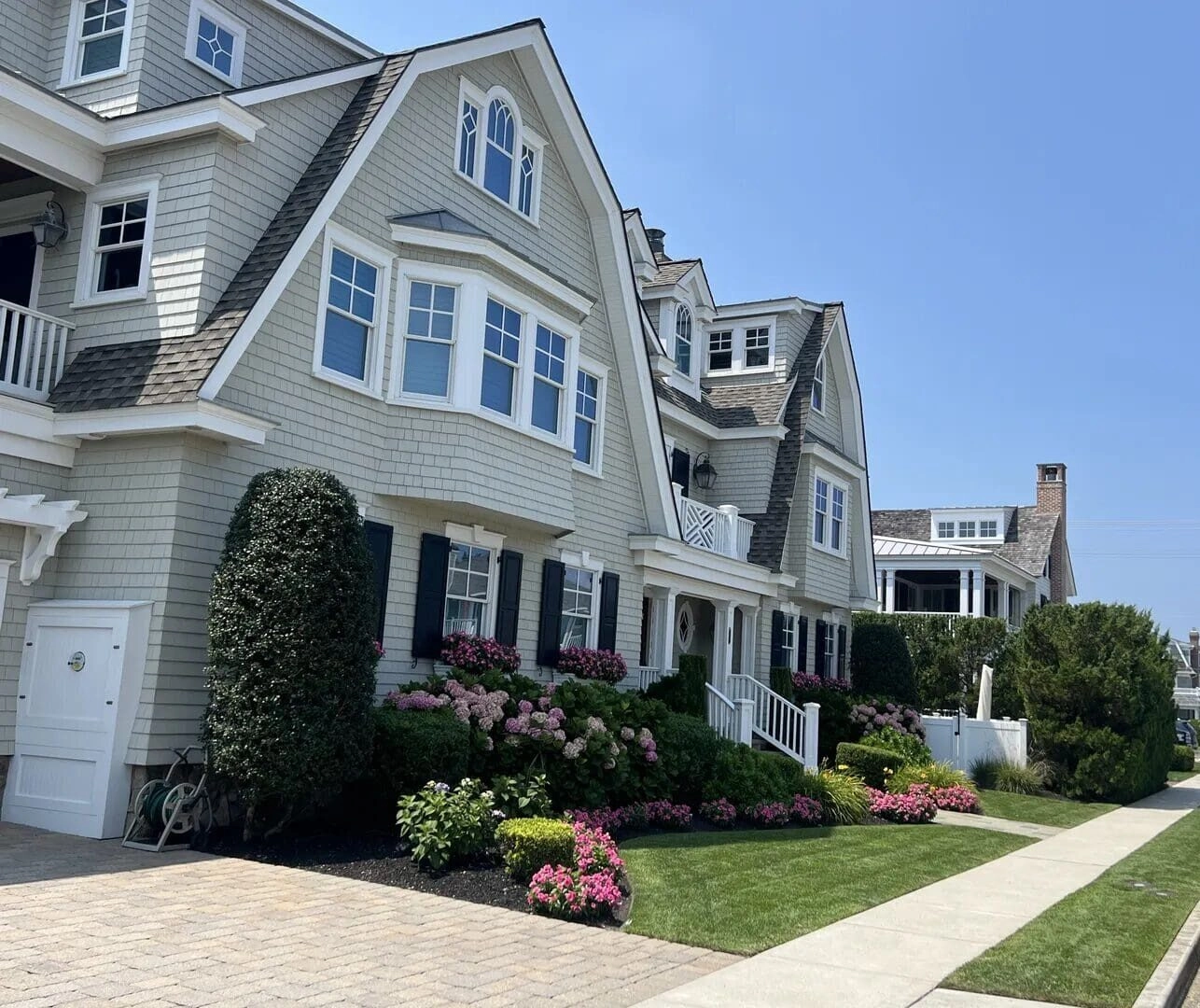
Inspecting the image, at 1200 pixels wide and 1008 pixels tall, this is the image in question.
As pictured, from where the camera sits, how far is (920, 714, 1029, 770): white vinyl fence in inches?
972

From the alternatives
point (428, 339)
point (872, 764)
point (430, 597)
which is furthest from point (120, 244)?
point (872, 764)

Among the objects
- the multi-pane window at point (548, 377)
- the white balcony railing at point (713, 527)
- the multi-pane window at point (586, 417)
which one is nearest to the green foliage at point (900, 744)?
the white balcony railing at point (713, 527)

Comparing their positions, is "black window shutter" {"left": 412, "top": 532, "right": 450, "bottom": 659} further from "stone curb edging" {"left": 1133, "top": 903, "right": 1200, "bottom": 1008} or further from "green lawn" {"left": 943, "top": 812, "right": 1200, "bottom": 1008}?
"stone curb edging" {"left": 1133, "top": 903, "right": 1200, "bottom": 1008}

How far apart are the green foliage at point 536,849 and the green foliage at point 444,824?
436 millimetres

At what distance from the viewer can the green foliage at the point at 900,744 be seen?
70.2 ft

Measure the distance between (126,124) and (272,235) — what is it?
6.53ft

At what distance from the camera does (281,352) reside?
1277cm

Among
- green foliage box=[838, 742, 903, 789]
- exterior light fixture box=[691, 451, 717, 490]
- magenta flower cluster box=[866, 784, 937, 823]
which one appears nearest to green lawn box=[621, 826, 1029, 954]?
magenta flower cluster box=[866, 784, 937, 823]

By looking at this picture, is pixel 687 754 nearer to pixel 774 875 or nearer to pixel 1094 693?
pixel 774 875

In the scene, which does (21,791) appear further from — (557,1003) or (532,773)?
(557,1003)

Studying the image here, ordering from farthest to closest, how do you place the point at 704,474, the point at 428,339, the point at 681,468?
the point at 704,474
the point at 681,468
the point at 428,339

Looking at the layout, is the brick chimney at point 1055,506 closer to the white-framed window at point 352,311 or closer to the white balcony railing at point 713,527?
the white balcony railing at point 713,527

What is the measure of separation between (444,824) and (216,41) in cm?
1018

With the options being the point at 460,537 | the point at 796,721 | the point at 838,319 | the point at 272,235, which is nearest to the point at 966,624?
the point at 838,319
